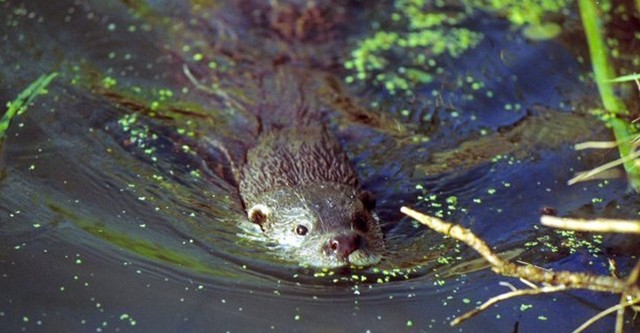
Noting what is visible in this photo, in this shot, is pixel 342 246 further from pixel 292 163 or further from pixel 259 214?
pixel 292 163

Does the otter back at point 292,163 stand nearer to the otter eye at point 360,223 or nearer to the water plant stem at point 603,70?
the otter eye at point 360,223

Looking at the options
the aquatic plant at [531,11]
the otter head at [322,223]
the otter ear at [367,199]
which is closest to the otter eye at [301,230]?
the otter head at [322,223]

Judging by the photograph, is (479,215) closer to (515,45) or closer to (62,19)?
(515,45)

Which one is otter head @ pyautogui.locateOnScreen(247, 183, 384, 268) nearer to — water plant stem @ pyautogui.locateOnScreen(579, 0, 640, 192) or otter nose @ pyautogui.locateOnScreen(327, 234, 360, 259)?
otter nose @ pyautogui.locateOnScreen(327, 234, 360, 259)

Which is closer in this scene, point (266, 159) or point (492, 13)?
point (266, 159)

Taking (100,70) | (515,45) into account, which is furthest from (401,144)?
(100,70)

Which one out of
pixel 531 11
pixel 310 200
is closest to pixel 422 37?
pixel 531 11

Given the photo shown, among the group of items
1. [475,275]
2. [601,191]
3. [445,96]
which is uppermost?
[445,96]

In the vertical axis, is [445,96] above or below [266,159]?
above

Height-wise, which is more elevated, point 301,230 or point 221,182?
point 221,182
